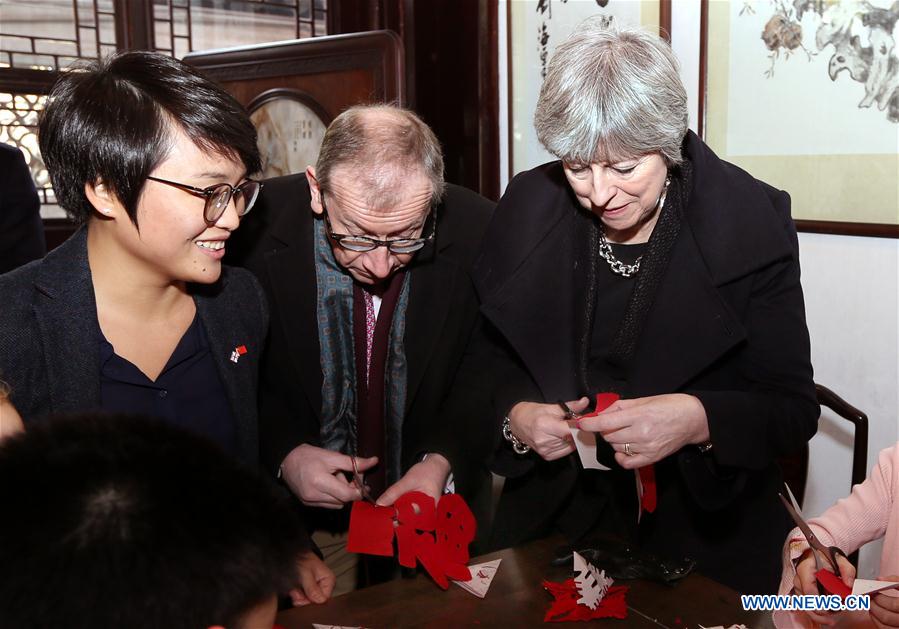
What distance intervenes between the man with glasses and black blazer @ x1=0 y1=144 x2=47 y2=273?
1374mm

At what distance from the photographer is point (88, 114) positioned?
158 centimetres

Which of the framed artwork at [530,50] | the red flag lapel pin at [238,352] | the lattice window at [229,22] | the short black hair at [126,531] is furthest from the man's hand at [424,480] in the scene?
the lattice window at [229,22]

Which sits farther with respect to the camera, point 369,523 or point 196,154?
point 369,523

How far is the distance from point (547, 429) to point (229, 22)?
3.26 meters

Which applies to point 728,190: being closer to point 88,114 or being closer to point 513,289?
point 513,289

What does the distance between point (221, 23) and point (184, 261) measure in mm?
3005

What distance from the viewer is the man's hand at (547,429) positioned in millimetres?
1807

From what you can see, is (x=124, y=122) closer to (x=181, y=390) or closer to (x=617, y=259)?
(x=181, y=390)

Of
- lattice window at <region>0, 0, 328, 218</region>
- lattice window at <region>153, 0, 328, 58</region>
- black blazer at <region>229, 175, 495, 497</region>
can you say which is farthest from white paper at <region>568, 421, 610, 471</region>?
lattice window at <region>153, 0, 328, 58</region>

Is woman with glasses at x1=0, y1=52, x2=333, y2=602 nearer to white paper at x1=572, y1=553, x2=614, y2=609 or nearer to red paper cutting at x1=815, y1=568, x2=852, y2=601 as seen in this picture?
white paper at x1=572, y1=553, x2=614, y2=609

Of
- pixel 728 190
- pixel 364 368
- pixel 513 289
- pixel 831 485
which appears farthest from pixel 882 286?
pixel 364 368

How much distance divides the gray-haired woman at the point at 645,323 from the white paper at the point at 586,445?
0.9 inches

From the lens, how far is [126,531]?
777mm

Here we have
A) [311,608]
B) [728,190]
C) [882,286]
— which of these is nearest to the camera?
[311,608]
